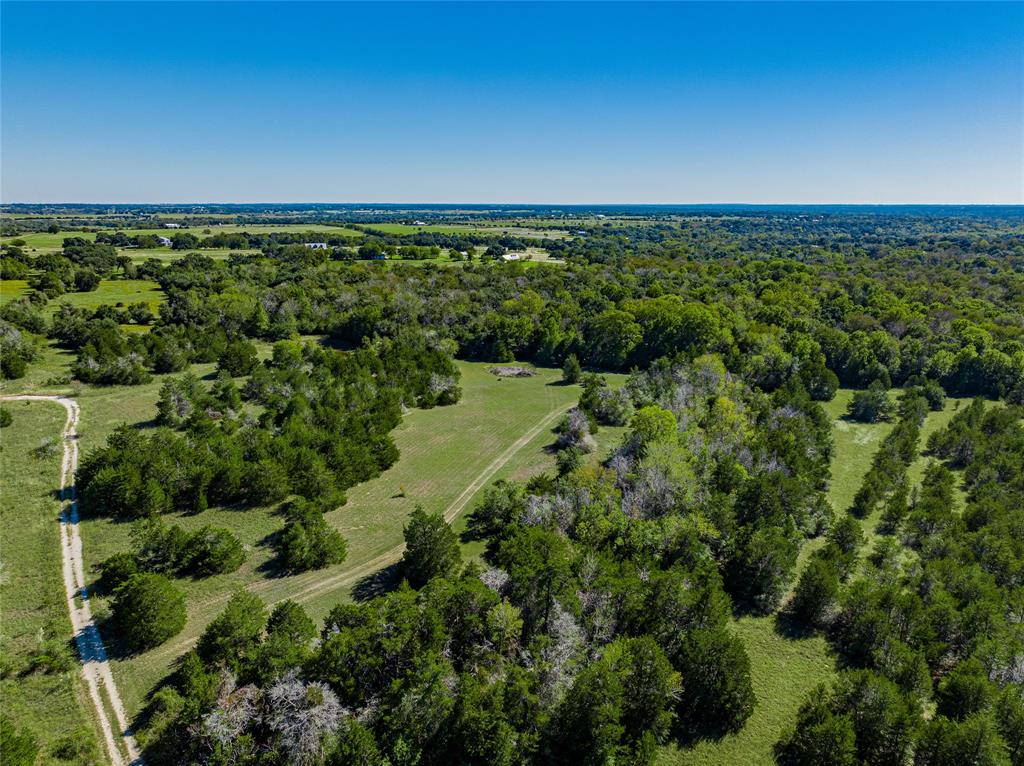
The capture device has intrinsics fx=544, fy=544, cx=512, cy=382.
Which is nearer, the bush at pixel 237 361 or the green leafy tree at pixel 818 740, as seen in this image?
the green leafy tree at pixel 818 740

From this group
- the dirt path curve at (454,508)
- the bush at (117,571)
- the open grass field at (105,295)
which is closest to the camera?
the bush at (117,571)

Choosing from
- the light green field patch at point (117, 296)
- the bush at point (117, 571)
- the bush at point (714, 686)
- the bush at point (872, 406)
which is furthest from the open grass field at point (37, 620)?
the bush at point (872, 406)

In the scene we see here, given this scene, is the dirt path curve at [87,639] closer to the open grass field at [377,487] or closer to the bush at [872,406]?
the open grass field at [377,487]

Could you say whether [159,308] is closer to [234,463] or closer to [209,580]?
[234,463]

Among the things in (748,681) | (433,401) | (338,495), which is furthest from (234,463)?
(748,681)

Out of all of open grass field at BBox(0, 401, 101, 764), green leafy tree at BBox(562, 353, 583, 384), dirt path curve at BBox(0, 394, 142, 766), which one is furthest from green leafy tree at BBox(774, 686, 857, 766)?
green leafy tree at BBox(562, 353, 583, 384)

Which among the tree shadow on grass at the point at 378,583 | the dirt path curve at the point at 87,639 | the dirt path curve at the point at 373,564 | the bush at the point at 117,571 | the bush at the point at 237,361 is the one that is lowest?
the tree shadow on grass at the point at 378,583
